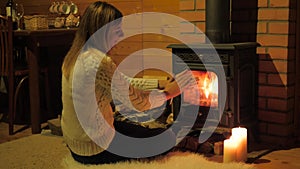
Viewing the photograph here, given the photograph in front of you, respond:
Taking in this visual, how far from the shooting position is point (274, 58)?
275 cm

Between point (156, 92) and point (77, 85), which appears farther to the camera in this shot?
point (156, 92)

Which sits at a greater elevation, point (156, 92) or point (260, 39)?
point (260, 39)

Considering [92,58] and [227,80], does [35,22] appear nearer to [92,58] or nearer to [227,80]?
[92,58]

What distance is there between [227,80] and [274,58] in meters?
0.42

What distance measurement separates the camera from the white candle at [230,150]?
2.35 metres

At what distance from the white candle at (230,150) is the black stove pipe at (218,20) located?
0.67 metres

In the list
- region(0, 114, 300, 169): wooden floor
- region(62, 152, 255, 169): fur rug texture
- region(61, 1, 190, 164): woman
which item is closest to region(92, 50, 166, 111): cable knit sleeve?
region(61, 1, 190, 164): woman

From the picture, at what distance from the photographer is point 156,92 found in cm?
236

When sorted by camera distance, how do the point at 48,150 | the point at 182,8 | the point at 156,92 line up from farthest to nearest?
1. the point at 182,8
2. the point at 48,150
3. the point at 156,92

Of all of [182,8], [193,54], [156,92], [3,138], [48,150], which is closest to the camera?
[156,92]

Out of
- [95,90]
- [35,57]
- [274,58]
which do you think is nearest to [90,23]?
[95,90]

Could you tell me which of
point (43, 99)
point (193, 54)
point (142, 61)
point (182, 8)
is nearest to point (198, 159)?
point (193, 54)

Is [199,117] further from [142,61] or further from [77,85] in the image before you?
[142,61]

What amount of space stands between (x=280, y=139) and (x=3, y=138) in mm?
2039
